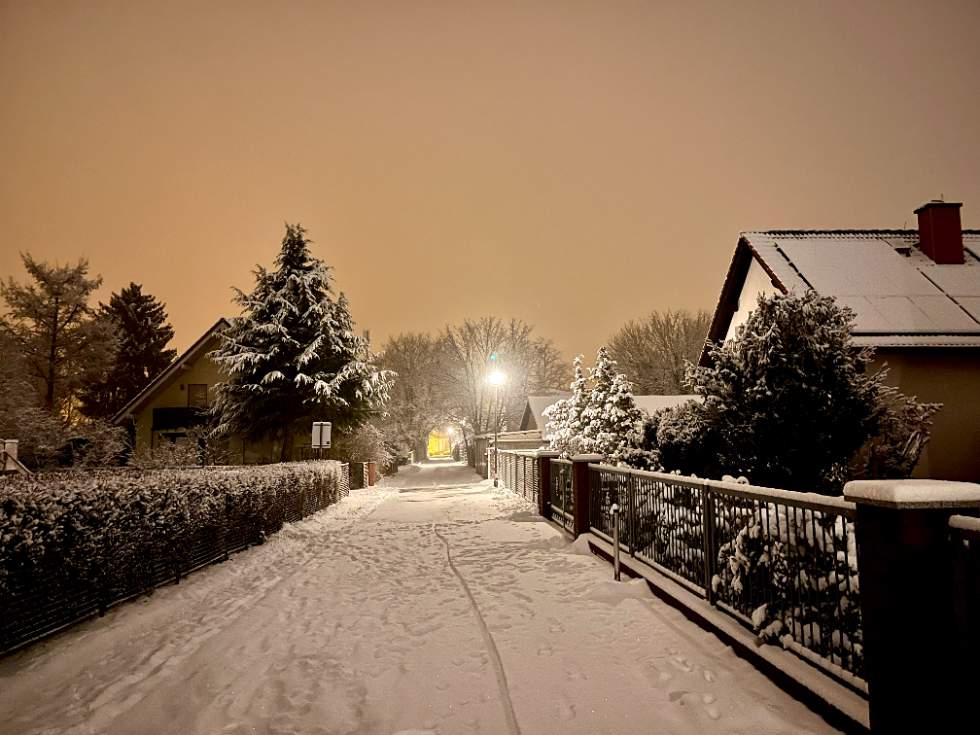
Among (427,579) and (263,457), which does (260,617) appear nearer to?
(427,579)

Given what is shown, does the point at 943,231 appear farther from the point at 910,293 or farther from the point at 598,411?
the point at 598,411

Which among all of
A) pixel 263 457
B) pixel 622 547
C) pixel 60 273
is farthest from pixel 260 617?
pixel 60 273

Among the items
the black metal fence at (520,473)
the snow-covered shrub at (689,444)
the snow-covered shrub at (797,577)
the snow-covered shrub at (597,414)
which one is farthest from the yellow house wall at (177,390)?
the snow-covered shrub at (797,577)

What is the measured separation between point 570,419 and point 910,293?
10947 millimetres

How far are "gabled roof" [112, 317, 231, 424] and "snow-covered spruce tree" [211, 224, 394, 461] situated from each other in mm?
5440

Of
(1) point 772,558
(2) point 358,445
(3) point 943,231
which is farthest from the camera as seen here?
(2) point 358,445

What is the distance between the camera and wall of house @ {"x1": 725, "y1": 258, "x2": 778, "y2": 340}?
18.5 metres

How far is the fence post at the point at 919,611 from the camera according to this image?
2854mm

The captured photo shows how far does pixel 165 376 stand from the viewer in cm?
3102

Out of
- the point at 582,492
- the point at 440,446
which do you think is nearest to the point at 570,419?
the point at 582,492

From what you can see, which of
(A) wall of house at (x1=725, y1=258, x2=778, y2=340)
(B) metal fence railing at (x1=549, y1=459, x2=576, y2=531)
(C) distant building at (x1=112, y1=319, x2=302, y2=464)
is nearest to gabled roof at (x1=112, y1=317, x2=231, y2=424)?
(C) distant building at (x1=112, y1=319, x2=302, y2=464)

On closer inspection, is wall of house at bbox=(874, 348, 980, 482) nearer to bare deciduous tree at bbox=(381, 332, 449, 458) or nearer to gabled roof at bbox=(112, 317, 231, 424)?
gabled roof at bbox=(112, 317, 231, 424)

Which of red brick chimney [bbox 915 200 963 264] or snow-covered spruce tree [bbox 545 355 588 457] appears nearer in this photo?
red brick chimney [bbox 915 200 963 264]

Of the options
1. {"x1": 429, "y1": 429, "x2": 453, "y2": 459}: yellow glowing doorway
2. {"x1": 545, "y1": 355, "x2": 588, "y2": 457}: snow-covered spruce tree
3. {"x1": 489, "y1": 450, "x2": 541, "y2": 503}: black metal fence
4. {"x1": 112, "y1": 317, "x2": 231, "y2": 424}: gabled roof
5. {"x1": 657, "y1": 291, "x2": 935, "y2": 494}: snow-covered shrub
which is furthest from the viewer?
{"x1": 429, "y1": 429, "x2": 453, "y2": 459}: yellow glowing doorway
